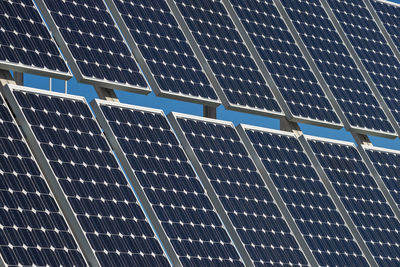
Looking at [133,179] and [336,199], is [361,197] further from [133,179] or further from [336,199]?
[133,179]

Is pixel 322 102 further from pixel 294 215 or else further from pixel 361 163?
pixel 294 215

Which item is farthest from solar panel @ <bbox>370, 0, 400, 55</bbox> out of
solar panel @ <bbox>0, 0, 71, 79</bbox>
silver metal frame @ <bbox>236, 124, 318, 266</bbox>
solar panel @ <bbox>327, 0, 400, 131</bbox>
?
solar panel @ <bbox>0, 0, 71, 79</bbox>

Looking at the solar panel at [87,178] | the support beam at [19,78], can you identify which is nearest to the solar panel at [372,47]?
the solar panel at [87,178]

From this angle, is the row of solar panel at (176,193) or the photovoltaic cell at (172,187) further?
the photovoltaic cell at (172,187)

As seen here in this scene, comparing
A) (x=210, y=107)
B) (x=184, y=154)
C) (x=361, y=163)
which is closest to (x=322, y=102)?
(x=361, y=163)

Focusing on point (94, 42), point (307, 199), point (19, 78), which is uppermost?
point (94, 42)

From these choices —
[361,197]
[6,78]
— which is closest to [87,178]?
[6,78]

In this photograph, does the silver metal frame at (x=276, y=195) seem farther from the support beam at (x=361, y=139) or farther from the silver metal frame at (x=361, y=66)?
the silver metal frame at (x=361, y=66)
